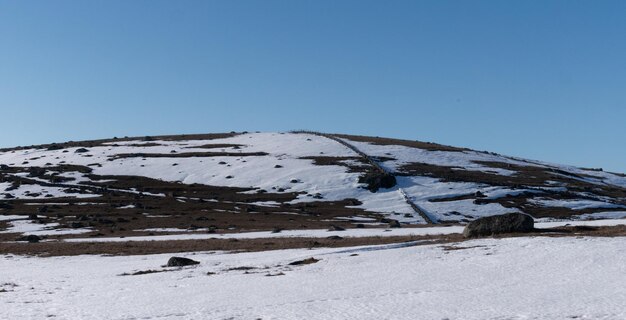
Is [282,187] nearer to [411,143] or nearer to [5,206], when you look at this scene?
[5,206]

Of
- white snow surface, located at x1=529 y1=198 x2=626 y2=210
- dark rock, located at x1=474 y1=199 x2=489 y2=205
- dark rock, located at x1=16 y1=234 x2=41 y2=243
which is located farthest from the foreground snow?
white snow surface, located at x1=529 y1=198 x2=626 y2=210

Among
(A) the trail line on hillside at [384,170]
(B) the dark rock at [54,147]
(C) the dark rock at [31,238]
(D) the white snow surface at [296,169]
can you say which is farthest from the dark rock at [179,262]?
(B) the dark rock at [54,147]

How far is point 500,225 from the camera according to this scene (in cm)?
4781

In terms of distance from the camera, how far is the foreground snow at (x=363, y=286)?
23.5 metres

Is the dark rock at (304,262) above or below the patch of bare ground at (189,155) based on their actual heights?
below

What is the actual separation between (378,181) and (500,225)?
70536 mm

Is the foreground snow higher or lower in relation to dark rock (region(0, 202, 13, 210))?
lower

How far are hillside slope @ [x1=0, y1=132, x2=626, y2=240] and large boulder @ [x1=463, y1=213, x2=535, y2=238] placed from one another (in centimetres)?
3068

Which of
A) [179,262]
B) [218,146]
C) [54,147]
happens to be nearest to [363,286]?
[179,262]

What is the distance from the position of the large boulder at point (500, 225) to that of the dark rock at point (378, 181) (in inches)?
2657

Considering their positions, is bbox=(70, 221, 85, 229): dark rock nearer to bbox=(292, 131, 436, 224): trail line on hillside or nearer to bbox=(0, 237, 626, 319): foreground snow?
bbox=(0, 237, 626, 319): foreground snow

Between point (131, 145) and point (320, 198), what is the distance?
100457 millimetres

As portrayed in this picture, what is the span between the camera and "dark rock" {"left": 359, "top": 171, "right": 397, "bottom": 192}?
11754 cm

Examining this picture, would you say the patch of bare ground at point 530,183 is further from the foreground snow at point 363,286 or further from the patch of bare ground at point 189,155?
the foreground snow at point 363,286
